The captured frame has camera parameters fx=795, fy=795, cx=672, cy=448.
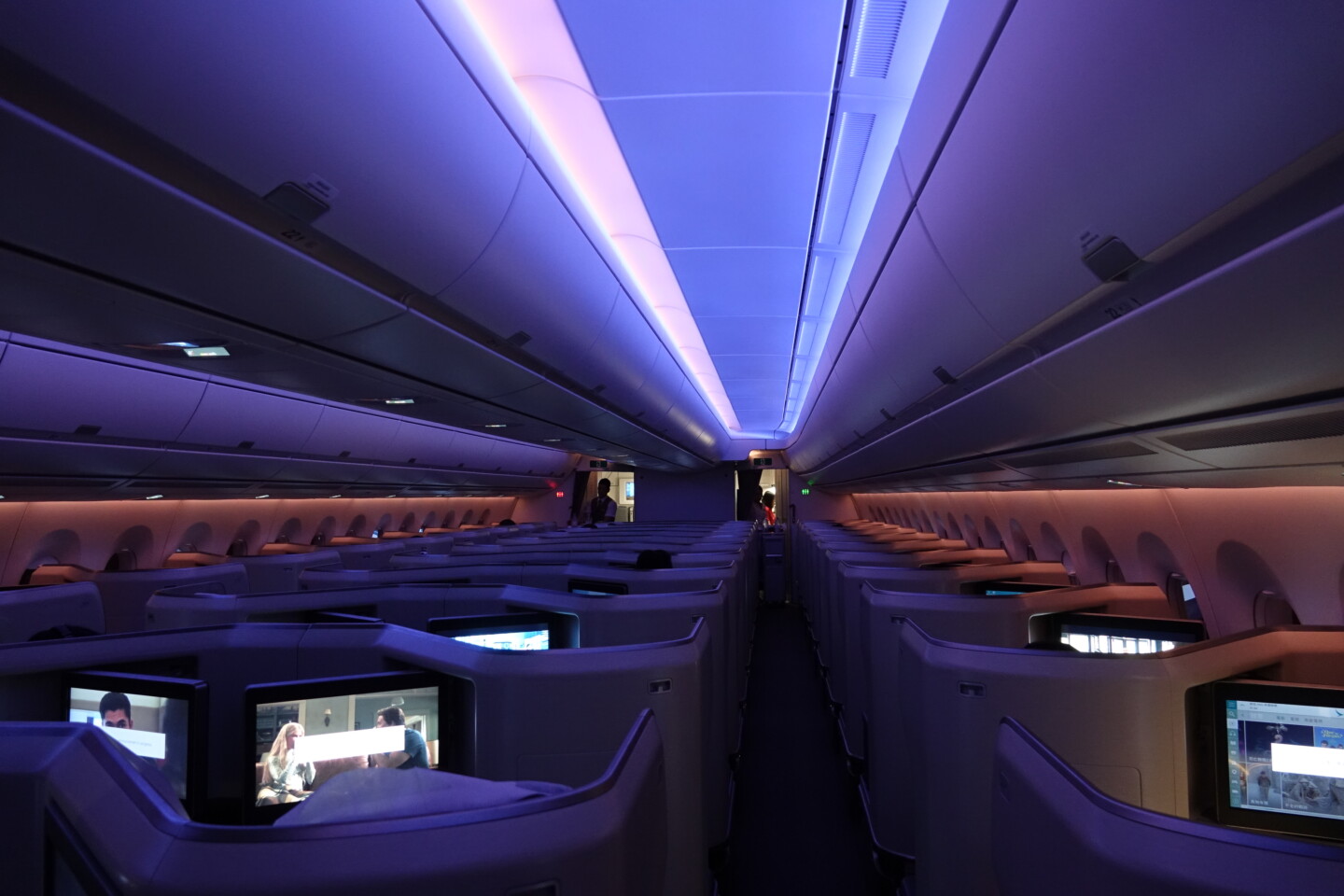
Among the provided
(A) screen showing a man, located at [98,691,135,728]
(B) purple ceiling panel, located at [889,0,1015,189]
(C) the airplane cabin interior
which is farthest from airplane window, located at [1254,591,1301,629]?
(A) screen showing a man, located at [98,691,135,728]

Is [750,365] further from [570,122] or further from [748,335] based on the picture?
[570,122]

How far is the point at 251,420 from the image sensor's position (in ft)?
25.4

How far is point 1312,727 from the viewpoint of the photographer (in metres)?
2.53

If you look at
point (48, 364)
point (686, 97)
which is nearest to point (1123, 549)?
point (686, 97)

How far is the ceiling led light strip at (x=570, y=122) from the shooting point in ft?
9.33

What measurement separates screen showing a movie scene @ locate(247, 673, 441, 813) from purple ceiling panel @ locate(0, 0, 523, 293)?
146cm

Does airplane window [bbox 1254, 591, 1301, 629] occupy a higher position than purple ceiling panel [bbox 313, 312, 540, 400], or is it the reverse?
purple ceiling panel [bbox 313, 312, 540, 400]

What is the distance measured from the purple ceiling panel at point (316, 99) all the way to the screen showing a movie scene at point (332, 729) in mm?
1459

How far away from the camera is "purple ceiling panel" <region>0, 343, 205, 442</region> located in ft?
17.4

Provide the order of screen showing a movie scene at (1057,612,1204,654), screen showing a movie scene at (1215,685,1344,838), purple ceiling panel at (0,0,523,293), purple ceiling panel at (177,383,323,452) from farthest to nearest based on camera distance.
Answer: purple ceiling panel at (177,383,323,452) → screen showing a movie scene at (1057,612,1204,654) → screen showing a movie scene at (1215,685,1344,838) → purple ceiling panel at (0,0,523,293)

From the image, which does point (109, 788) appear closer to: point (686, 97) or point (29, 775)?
point (29, 775)

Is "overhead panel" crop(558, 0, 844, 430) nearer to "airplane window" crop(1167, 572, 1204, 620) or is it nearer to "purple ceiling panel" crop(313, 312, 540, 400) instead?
"purple ceiling panel" crop(313, 312, 540, 400)

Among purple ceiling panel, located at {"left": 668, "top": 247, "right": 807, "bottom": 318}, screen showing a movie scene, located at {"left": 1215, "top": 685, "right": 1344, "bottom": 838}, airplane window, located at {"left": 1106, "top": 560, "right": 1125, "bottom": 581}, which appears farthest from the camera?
airplane window, located at {"left": 1106, "top": 560, "right": 1125, "bottom": 581}

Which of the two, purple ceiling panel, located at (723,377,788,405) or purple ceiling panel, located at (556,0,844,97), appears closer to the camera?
purple ceiling panel, located at (556,0,844,97)
